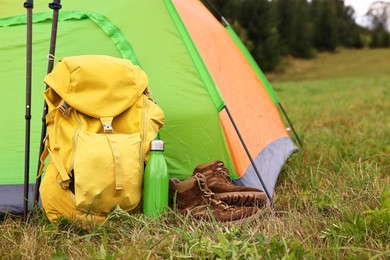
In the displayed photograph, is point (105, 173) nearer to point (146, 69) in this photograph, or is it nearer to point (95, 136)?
point (95, 136)

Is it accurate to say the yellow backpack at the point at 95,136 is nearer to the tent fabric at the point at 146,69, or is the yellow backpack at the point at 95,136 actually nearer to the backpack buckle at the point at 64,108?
the backpack buckle at the point at 64,108

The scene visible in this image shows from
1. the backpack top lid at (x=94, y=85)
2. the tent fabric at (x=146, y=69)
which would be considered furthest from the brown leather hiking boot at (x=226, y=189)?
the backpack top lid at (x=94, y=85)

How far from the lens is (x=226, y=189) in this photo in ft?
8.05

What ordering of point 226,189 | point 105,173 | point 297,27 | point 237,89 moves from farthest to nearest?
point 297,27 → point 237,89 → point 226,189 → point 105,173

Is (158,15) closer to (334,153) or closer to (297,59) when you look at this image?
(334,153)

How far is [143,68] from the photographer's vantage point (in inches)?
111

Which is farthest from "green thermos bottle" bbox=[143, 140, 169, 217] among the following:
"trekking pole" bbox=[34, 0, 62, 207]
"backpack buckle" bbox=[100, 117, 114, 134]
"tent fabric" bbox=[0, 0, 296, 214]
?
"trekking pole" bbox=[34, 0, 62, 207]

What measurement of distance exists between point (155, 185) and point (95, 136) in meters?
0.34

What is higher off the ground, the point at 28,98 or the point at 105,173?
the point at 28,98

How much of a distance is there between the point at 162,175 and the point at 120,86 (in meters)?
0.47

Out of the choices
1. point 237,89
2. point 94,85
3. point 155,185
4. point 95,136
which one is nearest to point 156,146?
point 155,185

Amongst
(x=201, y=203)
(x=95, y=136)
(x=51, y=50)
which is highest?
(x=51, y=50)

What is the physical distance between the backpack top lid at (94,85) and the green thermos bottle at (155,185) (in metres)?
0.27

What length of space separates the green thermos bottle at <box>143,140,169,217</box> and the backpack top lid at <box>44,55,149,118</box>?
0.27 m
